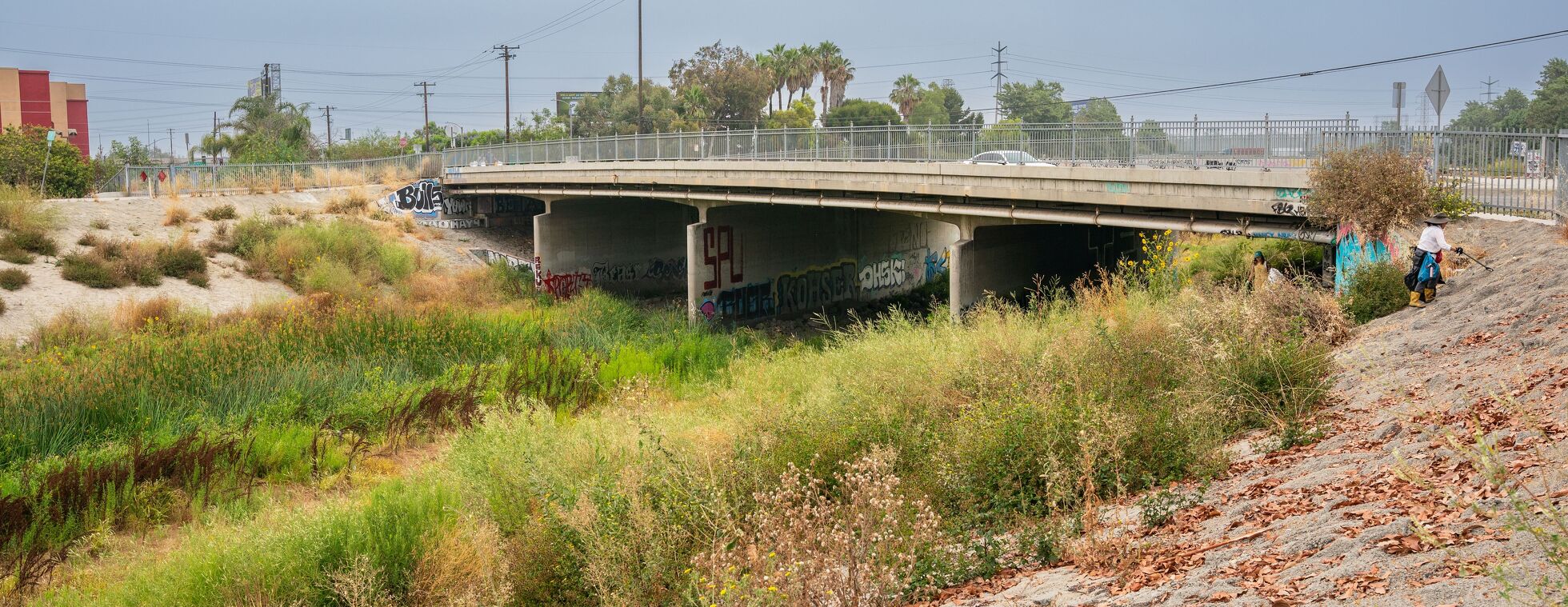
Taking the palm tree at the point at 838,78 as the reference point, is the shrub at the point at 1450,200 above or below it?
below

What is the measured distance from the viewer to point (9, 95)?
214 ft

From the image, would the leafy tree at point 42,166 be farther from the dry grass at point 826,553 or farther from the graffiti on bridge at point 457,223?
the dry grass at point 826,553

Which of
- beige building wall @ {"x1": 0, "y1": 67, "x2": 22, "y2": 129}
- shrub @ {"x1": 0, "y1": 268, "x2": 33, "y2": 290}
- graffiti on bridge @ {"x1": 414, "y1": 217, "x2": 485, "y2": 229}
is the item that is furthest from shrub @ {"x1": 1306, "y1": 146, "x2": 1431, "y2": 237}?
beige building wall @ {"x1": 0, "y1": 67, "x2": 22, "y2": 129}

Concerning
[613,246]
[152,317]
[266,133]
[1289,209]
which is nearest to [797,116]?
[266,133]

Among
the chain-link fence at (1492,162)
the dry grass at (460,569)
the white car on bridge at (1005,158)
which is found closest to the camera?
the dry grass at (460,569)

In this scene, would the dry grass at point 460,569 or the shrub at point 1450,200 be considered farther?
the shrub at point 1450,200

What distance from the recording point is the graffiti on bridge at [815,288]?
36.0m

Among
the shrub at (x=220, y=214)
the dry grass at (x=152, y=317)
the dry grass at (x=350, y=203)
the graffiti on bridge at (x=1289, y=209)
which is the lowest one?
the dry grass at (x=152, y=317)

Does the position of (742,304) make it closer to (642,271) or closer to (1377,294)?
(642,271)

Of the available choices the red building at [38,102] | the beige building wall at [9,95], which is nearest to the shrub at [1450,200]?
A: the red building at [38,102]

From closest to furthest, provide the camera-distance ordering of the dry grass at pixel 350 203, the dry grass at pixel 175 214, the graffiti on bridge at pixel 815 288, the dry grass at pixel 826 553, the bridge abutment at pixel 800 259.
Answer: the dry grass at pixel 826 553 < the bridge abutment at pixel 800 259 < the graffiti on bridge at pixel 815 288 < the dry grass at pixel 175 214 < the dry grass at pixel 350 203

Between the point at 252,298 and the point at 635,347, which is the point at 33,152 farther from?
the point at 635,347

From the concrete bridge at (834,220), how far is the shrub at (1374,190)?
0.96m

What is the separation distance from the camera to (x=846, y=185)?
26719 mm
